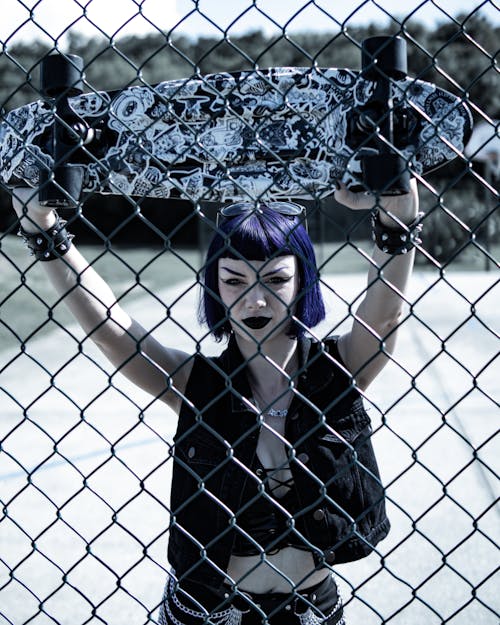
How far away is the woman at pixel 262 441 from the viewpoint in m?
1.90

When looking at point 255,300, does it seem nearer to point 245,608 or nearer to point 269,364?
point 269,364

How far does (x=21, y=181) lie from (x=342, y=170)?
73 cm

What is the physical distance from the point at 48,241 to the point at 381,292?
2.59ft

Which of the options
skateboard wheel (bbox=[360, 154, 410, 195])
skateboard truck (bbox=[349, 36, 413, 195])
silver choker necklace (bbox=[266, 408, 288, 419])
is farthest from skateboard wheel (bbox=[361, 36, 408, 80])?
silver choker necklace (bbox=[266, 408, 288, 419])

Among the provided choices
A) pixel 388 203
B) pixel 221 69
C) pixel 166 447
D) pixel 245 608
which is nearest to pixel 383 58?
pixel 388 203

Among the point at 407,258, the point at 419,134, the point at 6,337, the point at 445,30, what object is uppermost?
the point at 419,134

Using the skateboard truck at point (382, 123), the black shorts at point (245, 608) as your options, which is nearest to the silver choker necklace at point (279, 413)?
the black shorts at point (245, 608)

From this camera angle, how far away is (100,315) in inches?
78.0

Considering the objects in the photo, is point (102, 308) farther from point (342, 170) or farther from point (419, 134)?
point (419, 134)

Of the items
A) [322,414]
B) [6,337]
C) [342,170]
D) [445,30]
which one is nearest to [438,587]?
[322,414]

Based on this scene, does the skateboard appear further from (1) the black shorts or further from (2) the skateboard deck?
(1) the black shorts

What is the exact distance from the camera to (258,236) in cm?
194

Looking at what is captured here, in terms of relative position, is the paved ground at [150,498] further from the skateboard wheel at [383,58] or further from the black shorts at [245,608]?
the skateboard wheel at [383,58]

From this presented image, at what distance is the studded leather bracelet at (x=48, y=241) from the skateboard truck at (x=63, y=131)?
0.18 metres
